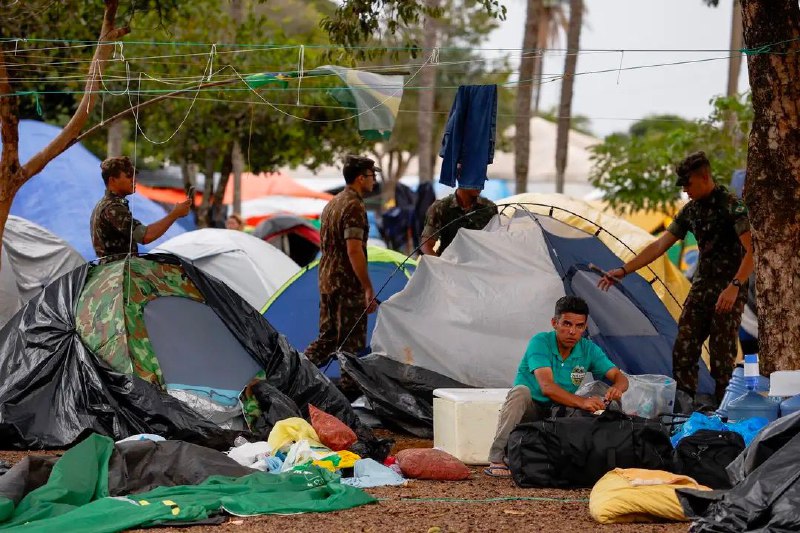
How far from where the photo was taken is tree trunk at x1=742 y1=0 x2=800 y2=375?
280 inches

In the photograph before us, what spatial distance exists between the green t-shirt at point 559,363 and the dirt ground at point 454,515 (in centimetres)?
73

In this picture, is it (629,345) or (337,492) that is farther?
(629,345)

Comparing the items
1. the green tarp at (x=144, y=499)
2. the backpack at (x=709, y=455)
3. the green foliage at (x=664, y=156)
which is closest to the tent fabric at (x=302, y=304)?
the green tarp at (x=144, y=499)

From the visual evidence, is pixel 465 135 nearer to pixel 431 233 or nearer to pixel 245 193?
pixel 431 233

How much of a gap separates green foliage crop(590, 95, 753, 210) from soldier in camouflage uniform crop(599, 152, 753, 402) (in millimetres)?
9084

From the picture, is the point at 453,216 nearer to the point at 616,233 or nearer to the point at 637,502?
the point at 616,233

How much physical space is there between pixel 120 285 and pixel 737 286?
406 centimetres

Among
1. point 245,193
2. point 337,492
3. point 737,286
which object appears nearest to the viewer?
point 337,492

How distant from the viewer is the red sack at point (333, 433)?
723cm

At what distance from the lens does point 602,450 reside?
6449 mm

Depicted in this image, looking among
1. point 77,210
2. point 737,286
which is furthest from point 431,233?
point 77,210

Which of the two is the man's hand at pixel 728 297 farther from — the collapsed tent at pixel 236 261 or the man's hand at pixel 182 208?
the collapsed tent at pixel 236 261

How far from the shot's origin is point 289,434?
725 centimetres

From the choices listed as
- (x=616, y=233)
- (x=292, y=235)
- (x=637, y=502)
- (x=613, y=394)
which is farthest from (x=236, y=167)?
(x=637, y=502)
